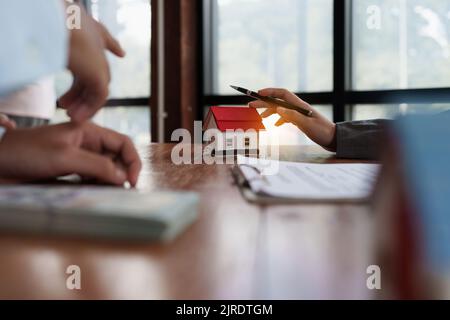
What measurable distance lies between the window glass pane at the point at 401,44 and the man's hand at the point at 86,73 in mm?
2390

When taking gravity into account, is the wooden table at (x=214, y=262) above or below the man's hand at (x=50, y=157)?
below

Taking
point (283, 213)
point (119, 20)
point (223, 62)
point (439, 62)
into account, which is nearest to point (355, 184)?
point (283, 213)

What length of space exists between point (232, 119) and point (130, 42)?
2.36 m

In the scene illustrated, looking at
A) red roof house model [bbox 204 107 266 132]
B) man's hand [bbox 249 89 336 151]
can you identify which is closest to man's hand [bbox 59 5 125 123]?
red roof house model [bbox 204 107 266 132]

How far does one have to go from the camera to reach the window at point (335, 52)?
2500 millimetres

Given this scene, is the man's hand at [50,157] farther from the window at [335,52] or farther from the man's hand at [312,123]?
the window at [335,52]

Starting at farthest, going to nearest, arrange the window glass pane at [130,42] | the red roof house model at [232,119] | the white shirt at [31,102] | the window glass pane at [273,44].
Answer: the window glass pane at [130,42]
the window glass pane at [273,44]
the white shirt at [31,102]
the red roof house model at [232,119]

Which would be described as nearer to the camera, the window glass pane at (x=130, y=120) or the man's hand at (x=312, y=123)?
the man's hand at (x=312, y=123)

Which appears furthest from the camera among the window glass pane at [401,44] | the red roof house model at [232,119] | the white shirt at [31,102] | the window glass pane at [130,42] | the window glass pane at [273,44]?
the window glass pane at [130,42]

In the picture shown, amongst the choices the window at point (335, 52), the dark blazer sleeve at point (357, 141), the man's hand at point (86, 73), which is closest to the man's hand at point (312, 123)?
the dark blazer sleeve at point (357, 141)

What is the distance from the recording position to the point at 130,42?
10.2ft

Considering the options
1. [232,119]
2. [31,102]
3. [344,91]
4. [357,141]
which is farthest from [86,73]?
[344,91]

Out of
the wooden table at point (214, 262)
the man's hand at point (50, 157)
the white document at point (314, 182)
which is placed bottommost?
the wooden table at point (214, 262)
